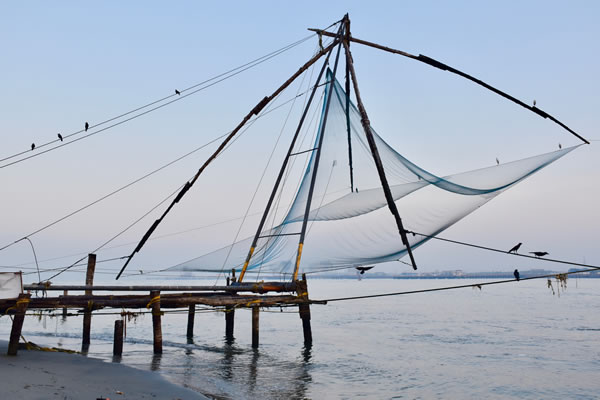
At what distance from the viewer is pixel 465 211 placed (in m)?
12.4

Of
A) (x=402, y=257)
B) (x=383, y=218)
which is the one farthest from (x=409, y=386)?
(x=383, y=218)

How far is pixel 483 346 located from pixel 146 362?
1633cm

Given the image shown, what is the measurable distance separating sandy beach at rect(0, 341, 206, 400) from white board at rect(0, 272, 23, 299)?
1.33 metres

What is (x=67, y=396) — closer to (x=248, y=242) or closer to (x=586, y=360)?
(x=248, y=242)

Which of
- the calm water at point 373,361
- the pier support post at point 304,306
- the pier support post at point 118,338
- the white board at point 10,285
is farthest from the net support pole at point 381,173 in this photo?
the white board at point 10,285

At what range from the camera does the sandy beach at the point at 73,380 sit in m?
8.03

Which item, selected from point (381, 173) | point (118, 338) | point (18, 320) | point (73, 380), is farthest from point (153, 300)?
point (381, 173)

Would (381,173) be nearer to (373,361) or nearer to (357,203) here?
(357,203)

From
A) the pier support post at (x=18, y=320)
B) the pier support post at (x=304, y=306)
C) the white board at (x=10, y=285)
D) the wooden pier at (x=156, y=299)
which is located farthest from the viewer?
the pier support post at (x=304, y=306)

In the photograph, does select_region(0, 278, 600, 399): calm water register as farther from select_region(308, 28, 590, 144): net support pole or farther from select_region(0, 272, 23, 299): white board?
select_region(308, 28, 590, 144): net support pole

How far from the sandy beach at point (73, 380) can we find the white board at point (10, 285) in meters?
1.33

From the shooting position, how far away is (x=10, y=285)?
1085 cm

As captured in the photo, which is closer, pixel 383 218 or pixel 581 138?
pixel 581 138

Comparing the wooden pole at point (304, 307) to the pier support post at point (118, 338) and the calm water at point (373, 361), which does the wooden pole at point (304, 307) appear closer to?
the calm water at point (373, 361)
